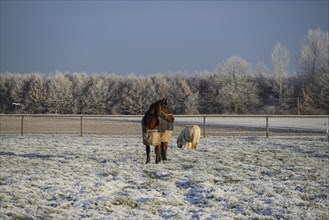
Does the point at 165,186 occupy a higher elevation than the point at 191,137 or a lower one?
lower

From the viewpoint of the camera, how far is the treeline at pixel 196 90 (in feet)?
179

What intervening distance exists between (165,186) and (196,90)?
63296 millimetres

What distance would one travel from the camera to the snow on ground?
563 cm

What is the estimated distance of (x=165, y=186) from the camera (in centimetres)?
717

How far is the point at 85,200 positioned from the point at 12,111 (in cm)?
7052

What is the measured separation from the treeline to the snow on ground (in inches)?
1643

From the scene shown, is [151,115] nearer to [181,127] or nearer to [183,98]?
[181,127]

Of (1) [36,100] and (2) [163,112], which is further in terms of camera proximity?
(1) [36,100]

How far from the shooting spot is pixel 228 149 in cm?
1325

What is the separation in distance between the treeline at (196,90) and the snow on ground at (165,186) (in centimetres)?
4173

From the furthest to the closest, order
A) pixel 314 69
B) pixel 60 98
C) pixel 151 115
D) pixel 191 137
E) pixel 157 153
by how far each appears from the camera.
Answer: pixel 60 98
pixel 314 69
pixel 191 137
pixel 157 153
pixel 151 115

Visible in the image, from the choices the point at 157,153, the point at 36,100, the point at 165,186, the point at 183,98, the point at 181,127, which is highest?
the point at 183,98

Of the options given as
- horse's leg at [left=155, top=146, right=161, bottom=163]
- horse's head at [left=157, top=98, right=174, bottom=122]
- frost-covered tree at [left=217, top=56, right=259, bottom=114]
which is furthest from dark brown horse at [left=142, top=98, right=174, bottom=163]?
frost-covered tree at [left=217, top=56, right=259, bottom=114]

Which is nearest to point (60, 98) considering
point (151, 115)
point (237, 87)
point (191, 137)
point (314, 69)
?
point (237, 87)
